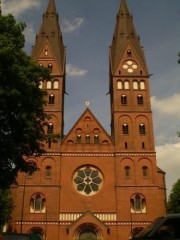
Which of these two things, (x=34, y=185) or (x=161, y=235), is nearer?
(x=161, y=235)

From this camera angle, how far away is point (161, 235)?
10.8 meters

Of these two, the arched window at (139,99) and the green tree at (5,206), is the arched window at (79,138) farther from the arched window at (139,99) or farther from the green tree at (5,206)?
the green tree at (5,206)

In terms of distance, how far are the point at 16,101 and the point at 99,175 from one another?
81.9ft

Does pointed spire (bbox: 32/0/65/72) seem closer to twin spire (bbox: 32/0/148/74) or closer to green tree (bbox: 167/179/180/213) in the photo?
twin spire (bbox: 32/0/148/74)

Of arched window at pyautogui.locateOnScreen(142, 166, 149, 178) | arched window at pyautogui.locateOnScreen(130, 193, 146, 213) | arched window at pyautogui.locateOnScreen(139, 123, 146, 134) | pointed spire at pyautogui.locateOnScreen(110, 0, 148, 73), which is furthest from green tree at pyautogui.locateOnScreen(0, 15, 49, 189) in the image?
pointed spire at pyautogui.locateOnScreen(110, 0, 148, 73)

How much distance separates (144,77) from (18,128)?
29.8 meters

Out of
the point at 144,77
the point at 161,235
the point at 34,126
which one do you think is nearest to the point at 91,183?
the point at 144,77

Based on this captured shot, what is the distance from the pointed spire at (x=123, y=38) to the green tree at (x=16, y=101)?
1095 inches

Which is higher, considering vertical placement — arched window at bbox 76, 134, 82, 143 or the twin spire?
the twin spire

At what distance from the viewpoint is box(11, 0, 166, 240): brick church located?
121ft

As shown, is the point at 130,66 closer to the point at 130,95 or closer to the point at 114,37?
the point at 130,95

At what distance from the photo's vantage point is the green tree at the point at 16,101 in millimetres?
15570

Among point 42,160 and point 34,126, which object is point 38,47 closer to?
point 42,160

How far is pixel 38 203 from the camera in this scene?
37.9 m
